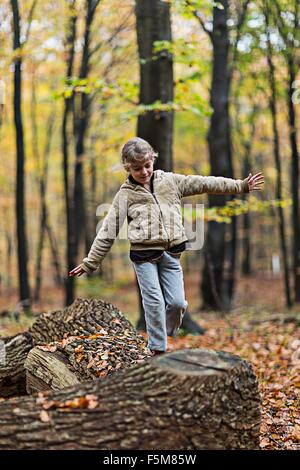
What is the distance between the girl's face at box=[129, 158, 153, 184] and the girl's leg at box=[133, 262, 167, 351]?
2.79 feet

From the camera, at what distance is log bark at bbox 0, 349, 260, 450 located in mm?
3496

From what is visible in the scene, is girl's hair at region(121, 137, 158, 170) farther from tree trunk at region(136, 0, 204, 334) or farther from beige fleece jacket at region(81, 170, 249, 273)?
tree trunk at region(136, 0, 204, 334)

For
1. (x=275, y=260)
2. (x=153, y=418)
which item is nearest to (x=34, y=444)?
(x=153, y=418)

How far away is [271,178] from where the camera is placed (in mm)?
30188

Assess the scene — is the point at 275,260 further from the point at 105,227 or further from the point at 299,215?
the point at 105,227

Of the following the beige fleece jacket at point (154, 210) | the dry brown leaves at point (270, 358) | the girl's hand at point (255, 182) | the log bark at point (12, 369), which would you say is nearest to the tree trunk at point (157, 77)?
the dry brown leaves at point (270, 358)

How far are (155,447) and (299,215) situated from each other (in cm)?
1326

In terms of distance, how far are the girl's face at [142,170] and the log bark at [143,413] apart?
1.96 m

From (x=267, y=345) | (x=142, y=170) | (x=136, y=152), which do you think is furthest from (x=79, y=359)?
(x=267, y=345)

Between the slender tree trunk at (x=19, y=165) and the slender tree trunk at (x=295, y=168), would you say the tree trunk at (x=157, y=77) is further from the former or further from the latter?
the slender tree trunk at (x=295, y=168)

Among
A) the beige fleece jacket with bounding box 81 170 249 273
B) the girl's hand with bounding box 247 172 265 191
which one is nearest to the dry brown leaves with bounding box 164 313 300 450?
the beige fleece jacket with bounding box 81 170 249 273

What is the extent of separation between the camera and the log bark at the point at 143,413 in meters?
3.50

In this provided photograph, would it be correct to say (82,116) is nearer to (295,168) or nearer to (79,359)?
(295,168)

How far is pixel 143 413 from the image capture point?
3.55m
